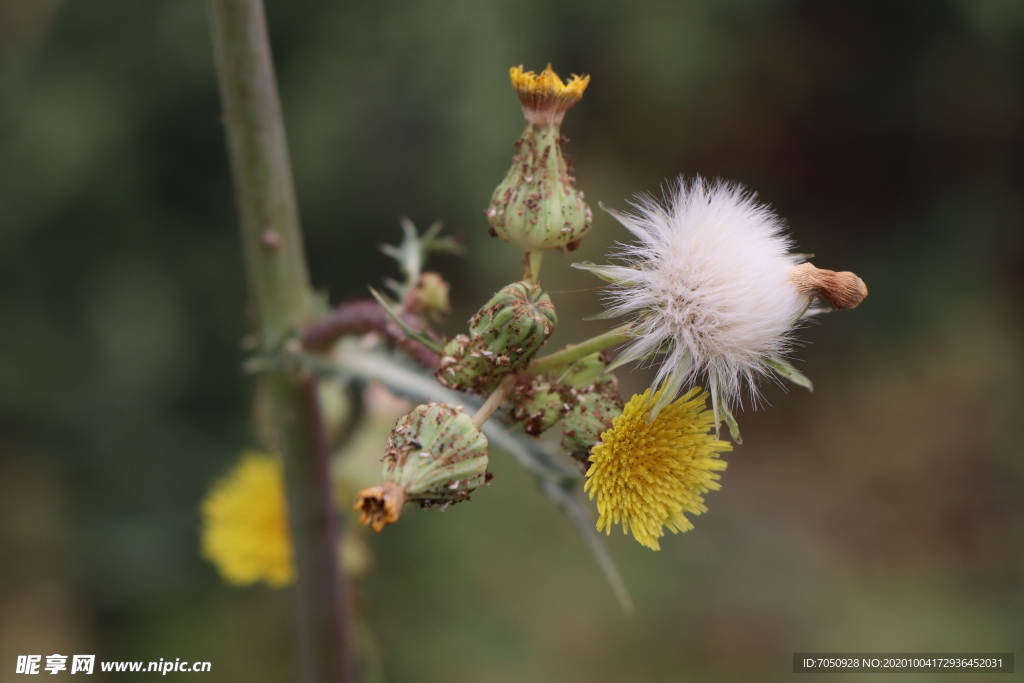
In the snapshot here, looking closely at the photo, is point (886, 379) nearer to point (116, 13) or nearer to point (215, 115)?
point (215, 115)

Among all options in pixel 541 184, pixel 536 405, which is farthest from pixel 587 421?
pixel 541 184

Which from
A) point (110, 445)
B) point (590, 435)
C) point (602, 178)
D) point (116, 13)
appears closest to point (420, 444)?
point (590, 435)

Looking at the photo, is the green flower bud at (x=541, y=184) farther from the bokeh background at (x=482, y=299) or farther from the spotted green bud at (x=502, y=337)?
Answer: the bokeh background at (x=482, y=299)

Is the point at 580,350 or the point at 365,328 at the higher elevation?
the point at 365,328

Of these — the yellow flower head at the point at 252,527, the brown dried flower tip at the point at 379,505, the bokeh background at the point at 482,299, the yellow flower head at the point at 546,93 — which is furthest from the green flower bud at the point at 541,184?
the bokeh background at the point at 482,299

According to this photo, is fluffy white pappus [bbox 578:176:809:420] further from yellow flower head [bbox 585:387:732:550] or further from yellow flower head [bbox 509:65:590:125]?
yellow flower head [bbox 509:65:590:125]

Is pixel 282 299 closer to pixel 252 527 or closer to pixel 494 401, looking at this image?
pixel 494 401

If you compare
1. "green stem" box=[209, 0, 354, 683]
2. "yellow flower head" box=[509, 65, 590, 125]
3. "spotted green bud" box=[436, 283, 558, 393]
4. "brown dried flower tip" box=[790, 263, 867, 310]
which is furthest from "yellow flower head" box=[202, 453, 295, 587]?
"brown dried flower tip" box=[790, 263, 867, 310]
